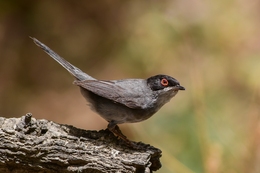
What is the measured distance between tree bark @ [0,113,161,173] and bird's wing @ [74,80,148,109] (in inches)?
19.0

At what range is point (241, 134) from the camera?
18.7 ft

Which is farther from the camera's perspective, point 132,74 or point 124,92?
point 132,74

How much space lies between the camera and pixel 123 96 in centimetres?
385

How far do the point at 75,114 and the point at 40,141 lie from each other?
15.4 feet

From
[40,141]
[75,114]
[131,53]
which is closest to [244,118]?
[131,53]

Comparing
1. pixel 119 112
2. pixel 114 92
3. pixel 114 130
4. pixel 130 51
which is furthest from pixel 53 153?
pixel 130 51

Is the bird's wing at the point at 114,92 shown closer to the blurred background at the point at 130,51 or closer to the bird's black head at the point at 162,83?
the bird's black head at the point at 162,83

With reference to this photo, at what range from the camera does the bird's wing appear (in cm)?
377

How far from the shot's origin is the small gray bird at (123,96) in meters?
3.78

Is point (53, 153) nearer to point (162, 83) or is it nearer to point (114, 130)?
point (114, 130)

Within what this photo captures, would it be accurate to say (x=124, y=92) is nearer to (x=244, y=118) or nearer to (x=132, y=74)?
(x=244, y=118)

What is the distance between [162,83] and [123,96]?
397mm

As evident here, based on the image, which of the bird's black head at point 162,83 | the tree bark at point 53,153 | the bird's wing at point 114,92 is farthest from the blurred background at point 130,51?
the tree bark at point 53,153

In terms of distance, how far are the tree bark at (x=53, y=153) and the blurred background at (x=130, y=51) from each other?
2.77 metres
